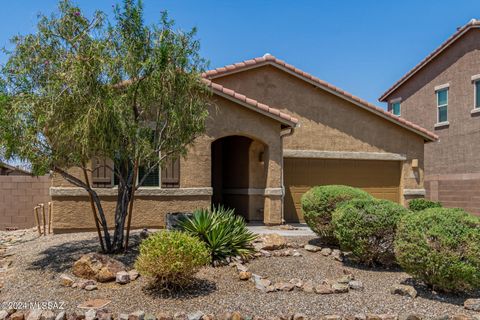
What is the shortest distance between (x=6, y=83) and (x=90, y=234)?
187 inches

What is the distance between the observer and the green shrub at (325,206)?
33.8 ft

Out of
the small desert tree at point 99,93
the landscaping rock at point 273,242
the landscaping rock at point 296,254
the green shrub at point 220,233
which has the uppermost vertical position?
A: the small desert tree at point 99,93

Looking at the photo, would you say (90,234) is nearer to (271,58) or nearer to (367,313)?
(367,313)

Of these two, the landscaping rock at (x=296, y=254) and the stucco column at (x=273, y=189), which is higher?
the stucco column at (x=273, y=189)

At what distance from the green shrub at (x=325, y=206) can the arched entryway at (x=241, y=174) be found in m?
3.48

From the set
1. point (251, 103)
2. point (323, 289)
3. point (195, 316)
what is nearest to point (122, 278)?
point (195, 316)

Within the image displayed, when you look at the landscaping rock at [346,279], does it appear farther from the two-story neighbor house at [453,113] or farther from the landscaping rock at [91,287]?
the two-story neighbor house at [453,113]

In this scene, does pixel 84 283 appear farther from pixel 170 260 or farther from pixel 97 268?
pixel 170 260

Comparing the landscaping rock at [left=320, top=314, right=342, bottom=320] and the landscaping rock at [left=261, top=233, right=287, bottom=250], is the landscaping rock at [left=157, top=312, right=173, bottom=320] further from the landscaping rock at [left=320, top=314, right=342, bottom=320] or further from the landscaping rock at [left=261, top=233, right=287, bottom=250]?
the landscaping rock at [left=261, top=233, right=287, bottom=250]

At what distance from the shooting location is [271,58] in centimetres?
1605

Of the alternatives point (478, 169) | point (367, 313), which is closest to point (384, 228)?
point (367, 313)

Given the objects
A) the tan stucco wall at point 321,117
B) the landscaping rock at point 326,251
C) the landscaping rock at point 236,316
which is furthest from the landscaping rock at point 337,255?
the tan stucco wall at point 321,117

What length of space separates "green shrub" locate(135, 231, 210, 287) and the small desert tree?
79.1 inches

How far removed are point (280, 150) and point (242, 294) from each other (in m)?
7.17
